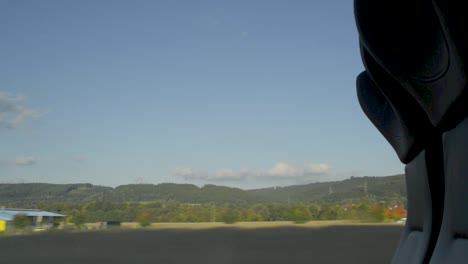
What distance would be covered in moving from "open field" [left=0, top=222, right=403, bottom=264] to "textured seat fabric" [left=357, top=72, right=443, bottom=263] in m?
20.8

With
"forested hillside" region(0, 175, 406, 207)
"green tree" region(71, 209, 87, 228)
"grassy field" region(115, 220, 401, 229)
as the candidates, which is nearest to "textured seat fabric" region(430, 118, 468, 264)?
"grassy field" region(115, 220, 401, 229)

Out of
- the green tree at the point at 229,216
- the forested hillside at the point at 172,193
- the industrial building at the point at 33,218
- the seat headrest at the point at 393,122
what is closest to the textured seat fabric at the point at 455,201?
the seat headrest at the point at 393,122

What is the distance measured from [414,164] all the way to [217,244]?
31.7 meters

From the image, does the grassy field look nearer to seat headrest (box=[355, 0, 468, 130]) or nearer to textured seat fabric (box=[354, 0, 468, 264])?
textured seat fabric (box=[354, 0, 468, 264])

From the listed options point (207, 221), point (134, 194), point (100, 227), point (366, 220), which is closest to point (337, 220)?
point (366, 220)

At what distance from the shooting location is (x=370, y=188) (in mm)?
78125

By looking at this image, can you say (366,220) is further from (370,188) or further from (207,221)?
(370,188)

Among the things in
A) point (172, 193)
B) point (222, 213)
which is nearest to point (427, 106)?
point (222, 213)

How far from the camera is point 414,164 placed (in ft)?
11.4

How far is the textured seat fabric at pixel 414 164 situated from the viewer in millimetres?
3062

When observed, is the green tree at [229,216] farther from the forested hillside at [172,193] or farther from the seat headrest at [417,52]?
the seat headrest at [417,52]

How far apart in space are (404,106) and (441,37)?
2.45 feet

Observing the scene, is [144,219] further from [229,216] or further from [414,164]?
[414,164]

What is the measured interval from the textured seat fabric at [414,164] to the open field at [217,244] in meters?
20.8
